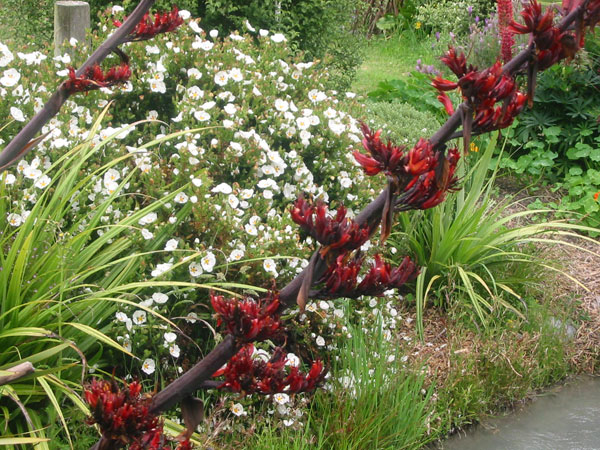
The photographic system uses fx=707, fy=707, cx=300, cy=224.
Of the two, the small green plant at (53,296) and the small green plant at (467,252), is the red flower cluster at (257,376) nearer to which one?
the small green plant at (53,296)

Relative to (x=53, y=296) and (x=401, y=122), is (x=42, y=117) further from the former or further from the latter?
(x=401, y=122)

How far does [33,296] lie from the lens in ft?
8.23

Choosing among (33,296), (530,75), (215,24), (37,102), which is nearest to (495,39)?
(215,24)

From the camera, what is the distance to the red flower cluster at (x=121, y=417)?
1.20 m

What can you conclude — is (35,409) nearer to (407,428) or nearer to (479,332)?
(407,428)

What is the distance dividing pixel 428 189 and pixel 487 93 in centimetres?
18

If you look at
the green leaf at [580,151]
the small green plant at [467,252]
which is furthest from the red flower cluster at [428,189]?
the green leaf at [580,151]

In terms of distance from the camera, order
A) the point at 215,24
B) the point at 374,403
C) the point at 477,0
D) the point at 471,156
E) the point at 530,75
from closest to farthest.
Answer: the point at 530,75 < the point at 374,403 < the point at 471,156 < the point at 215,24 < the point at 477,0

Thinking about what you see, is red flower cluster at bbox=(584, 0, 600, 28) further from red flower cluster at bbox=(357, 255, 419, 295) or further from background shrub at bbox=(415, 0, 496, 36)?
background shrub at bbox=(415, 0, 496, 36)

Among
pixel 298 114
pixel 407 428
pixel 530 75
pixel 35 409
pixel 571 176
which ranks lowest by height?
pixel 407 428

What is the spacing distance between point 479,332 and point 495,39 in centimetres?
358

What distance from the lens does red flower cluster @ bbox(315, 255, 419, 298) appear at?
1.23 m

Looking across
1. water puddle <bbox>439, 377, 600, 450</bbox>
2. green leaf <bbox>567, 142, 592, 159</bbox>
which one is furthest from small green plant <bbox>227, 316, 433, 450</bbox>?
green leaf <bbox>567, 142, 592, 159</bbox>

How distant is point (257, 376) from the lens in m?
1.34
